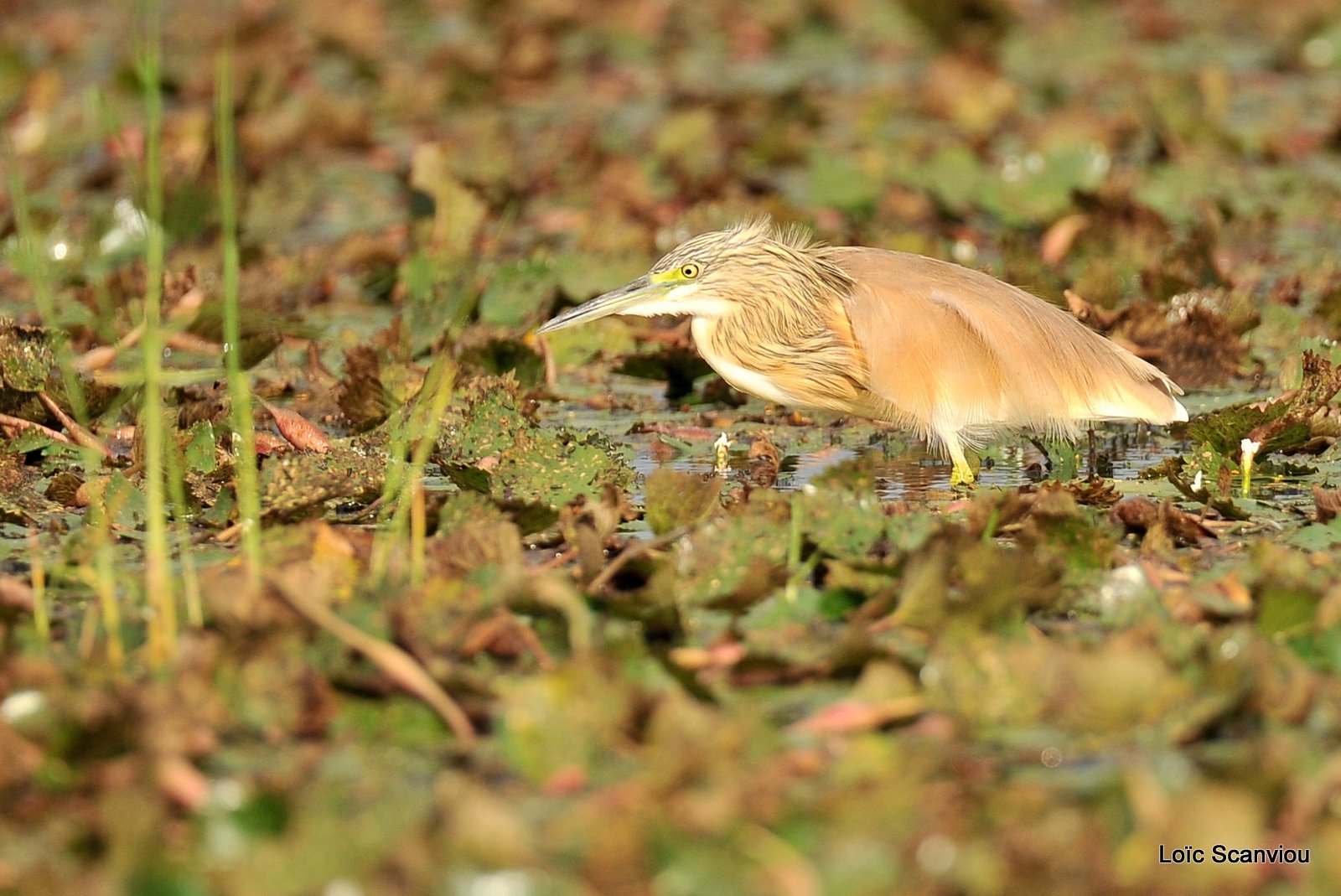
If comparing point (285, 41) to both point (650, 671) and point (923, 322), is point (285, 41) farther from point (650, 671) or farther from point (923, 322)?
point (650, 671)

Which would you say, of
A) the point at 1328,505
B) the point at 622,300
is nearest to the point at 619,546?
the point at 622,300

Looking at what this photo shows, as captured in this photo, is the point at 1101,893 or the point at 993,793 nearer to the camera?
the point at 1101,893

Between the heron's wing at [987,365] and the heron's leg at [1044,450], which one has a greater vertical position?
the heron's wing at [987,365]

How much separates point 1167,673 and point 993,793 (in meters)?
0.43

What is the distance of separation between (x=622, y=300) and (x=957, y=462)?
3.08 feet

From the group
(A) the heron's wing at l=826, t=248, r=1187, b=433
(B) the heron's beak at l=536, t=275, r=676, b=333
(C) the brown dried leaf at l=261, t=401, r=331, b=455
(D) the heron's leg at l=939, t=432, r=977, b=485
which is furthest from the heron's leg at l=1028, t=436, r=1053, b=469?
(C) the brown dried leaf at l=261, t=401, r=331, b=455

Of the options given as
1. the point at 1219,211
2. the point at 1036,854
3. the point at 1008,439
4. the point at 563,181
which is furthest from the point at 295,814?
the point at 563,181

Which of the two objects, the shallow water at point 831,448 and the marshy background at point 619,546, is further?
the shallow water at point 831,448

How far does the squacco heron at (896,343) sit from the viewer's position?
205 inches

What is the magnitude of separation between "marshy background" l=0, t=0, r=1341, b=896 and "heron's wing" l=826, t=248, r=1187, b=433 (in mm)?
204

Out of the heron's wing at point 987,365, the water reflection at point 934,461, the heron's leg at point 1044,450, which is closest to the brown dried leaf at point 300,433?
the water reflection at point 934,461

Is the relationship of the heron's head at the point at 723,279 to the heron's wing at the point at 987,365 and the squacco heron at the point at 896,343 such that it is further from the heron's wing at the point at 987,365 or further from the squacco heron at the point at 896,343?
the heron's wing at the point at 987,365

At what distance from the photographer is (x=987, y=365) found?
524 centimetres

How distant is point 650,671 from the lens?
3.47 meters
